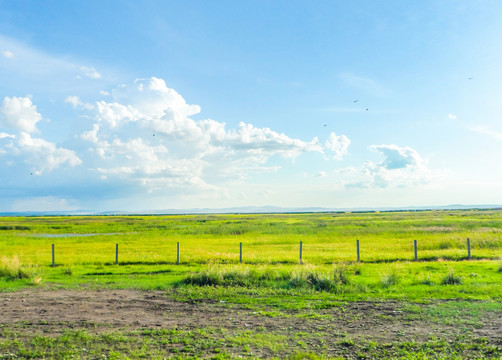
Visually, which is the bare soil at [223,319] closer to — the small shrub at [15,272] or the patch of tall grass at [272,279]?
the patch of tall grass at [272,279]

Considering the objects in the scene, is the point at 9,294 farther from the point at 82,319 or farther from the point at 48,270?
the point at 48,270

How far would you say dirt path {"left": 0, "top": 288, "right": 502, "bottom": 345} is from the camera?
10847 millimetres

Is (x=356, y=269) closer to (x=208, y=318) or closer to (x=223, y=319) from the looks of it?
(x=223, y=319)

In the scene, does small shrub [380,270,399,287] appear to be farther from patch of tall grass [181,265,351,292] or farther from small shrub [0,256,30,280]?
small shrub [0,256,30,280]

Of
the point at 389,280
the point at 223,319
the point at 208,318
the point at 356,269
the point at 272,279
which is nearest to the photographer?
the point at 223,319

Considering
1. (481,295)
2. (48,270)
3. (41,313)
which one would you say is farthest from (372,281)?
(48,270)

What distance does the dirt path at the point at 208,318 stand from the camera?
10.8 metres

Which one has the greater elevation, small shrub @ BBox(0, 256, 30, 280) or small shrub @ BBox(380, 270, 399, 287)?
small shrub @ BBox(0, 256, 30, 280)

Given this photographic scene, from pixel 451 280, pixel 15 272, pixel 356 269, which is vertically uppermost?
pixel 15 272

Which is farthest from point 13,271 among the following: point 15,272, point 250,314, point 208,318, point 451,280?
point 451,280

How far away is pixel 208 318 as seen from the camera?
12422 millimetres

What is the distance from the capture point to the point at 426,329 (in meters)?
10.9

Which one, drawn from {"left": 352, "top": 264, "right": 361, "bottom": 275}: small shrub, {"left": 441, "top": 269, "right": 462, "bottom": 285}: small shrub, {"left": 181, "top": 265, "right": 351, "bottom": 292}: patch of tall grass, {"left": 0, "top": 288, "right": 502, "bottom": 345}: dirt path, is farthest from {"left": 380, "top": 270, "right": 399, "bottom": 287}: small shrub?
{"left": 0, "top": 288, "right": 502, "bottom": 345}: dirt path

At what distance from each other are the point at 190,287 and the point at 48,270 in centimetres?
1158
